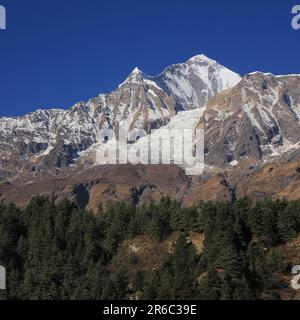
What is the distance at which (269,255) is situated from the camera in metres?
154

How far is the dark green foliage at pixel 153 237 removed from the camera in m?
136

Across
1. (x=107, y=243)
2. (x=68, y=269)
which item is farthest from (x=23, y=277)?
(x=107, y=243)

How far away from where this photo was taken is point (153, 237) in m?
180

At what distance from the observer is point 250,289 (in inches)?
5113

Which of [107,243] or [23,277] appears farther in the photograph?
[107,243]

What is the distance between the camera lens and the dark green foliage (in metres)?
136

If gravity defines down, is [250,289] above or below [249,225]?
below

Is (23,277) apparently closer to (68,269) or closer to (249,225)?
(68,269)

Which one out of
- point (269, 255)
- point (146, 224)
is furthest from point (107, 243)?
point (269, 255)

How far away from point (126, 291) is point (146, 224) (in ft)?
128
